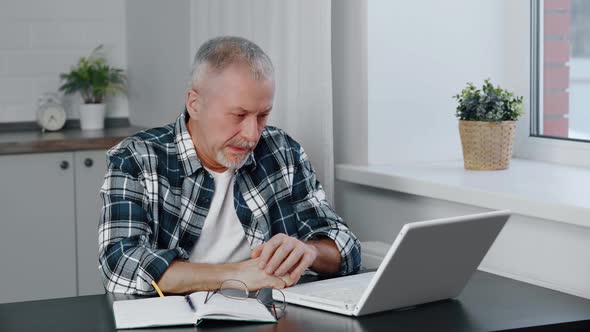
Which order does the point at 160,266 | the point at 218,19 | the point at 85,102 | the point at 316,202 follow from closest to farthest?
1. the point at 160,266
2. the point at 316,202
3. the point at 218,19
4. the point at 85,102

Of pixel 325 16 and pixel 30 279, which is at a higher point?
pixel 325 16

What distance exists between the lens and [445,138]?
3.08 metres

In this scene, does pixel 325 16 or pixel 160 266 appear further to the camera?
pixel 325 16

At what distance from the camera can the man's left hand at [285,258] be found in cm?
206

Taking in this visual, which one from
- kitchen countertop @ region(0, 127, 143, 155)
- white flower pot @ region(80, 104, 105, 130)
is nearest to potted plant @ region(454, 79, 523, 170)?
kitchen countertop @ region(0, 127, 143, 155)

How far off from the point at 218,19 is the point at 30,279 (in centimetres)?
130

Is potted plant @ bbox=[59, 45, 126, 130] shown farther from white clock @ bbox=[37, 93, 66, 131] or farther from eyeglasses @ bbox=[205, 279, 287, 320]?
eyeglasses @ bbox=[205, 279, 287, 320]

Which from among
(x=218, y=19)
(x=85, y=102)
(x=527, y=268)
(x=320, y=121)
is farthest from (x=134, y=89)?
(x=527, y=268)

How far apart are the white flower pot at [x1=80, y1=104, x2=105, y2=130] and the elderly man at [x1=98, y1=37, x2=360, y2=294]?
182 centimetres

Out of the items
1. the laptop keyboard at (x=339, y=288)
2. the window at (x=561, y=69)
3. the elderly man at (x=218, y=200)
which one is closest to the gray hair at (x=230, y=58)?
the elderly man at (x=218, y=200)

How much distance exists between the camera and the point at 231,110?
2.29 meters

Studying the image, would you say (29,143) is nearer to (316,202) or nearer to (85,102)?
(85,102)

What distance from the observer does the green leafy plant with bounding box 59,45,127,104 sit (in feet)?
13.8

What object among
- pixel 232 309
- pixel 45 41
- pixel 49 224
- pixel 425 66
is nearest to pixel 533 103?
pixel 425 66
